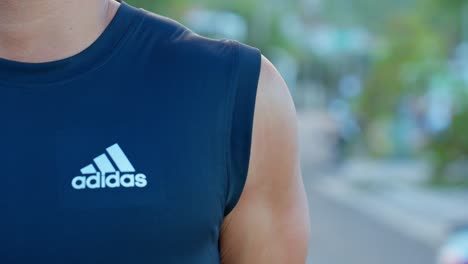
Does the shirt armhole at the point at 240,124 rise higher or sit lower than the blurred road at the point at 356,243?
higher

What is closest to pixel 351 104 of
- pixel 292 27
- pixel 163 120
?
pixel 163 120

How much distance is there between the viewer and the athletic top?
66.1 inches

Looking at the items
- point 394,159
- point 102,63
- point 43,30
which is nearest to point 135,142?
point 102,63

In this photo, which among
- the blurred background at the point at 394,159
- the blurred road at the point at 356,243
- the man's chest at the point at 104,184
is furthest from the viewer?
the blurred background at the point at 394,159

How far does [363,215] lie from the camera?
1997 cm

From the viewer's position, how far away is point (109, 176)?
169 centimetres

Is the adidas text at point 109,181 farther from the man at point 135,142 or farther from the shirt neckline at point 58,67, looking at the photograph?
the shirt neckline at point 58,67

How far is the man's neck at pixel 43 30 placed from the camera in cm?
180

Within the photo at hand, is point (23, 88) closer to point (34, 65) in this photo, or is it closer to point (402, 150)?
point (34, 65)

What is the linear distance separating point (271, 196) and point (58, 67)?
432 millimetres

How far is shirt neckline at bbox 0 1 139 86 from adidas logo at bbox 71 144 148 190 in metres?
0.16

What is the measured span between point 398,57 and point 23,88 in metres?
29.0

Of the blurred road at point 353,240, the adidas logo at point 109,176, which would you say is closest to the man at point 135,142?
the adidas logo at point 109,176

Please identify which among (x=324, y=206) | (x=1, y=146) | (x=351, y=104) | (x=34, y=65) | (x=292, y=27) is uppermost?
(x=34, y=65)
